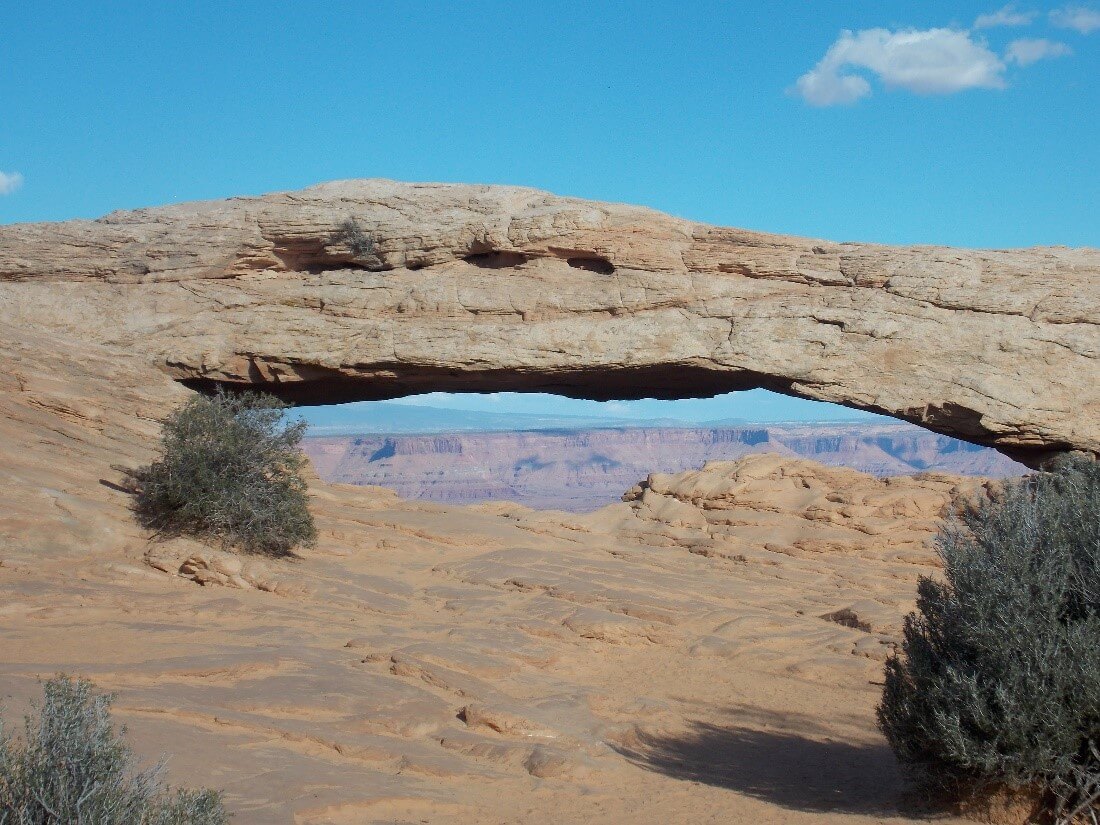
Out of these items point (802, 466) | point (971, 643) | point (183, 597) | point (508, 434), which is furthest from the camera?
point (508, 434)

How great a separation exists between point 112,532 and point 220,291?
6912 mm

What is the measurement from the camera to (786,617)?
50.7 ft

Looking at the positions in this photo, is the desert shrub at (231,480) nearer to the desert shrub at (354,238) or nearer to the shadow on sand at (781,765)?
the desert shrub at (354,238)

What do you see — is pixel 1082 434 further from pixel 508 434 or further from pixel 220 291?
pixel 508 434

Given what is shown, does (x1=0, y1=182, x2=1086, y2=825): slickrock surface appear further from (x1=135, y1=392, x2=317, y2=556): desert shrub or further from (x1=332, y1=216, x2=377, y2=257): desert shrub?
(x1=135, y1=392, x2=317, y2=556): desert shrub

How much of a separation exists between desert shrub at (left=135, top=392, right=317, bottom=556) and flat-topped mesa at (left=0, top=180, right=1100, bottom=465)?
9.71 feet

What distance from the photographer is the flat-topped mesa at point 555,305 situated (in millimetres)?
16406

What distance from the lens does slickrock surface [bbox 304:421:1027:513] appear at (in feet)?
278

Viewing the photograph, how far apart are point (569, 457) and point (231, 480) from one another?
284ft

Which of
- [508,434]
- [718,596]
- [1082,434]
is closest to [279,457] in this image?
[718,596]

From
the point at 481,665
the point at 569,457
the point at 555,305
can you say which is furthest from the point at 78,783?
the point at 569,457

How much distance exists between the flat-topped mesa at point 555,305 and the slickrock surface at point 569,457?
59.3 meters

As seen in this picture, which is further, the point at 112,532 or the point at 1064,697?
the point at 112,532

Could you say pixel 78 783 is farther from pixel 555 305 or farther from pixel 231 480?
pixel 555 305
